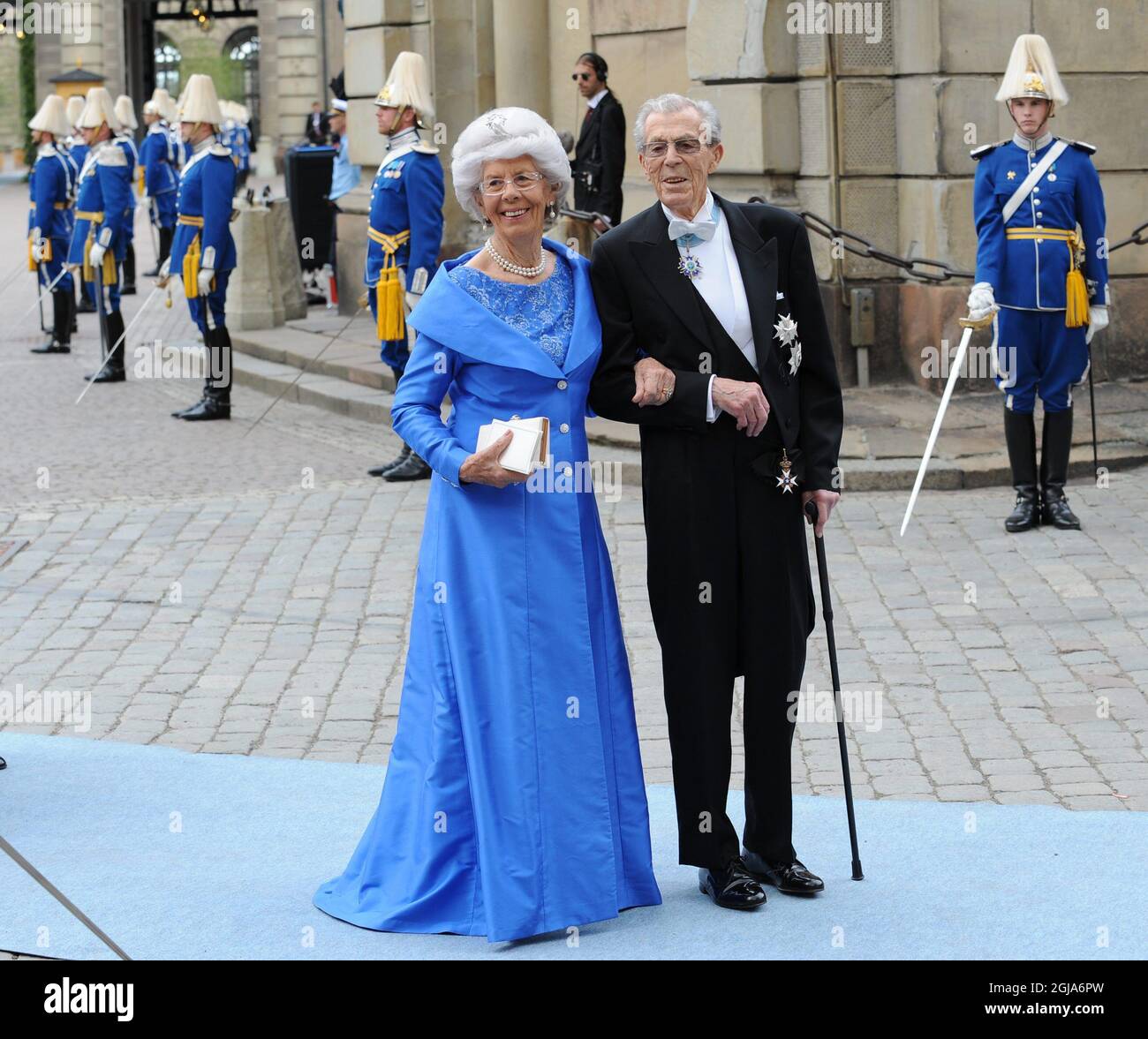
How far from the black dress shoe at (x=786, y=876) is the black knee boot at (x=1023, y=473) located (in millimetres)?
4650

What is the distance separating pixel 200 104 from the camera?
43.2 ft

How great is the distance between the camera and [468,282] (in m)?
4.78

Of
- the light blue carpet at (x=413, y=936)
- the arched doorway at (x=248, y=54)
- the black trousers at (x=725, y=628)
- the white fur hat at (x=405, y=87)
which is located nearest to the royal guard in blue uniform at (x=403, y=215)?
the white fur hat at (x=405, y=87)

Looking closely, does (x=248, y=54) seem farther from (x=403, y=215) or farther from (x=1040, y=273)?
(x=1040, y=273)

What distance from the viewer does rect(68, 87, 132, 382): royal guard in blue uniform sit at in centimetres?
1566

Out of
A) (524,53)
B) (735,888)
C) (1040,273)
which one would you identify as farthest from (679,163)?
(524,53)

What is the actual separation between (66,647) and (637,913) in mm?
3722

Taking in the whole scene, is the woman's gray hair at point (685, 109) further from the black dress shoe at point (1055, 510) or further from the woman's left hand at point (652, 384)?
the black dress shoe at point (1055, 510)

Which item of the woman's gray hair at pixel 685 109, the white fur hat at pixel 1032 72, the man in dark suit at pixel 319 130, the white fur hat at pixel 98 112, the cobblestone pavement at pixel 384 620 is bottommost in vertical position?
the cobblestone pavement at pixel 384 620

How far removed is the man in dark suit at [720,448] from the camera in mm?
4840

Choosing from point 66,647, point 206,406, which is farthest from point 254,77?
point 66,647

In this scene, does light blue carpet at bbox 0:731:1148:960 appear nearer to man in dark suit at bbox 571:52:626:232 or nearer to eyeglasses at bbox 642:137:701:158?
eyeglasses at bbox 642:137:701:158
